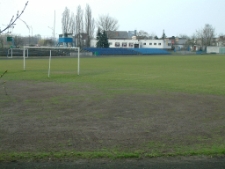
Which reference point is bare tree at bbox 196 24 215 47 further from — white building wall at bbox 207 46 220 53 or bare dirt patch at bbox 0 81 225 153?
bare dirt patch at bbox 0 81 225 153

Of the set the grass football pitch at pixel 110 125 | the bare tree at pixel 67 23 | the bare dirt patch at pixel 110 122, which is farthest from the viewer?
the bare tree at pixel 67 23

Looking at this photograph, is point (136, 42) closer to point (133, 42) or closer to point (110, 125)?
point (133, 42)

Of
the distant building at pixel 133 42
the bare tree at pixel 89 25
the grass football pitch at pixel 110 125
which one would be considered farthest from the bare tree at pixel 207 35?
the grass football pitch at pixel 110 125

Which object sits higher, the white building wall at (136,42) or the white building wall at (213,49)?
the white building wall at (136,42)

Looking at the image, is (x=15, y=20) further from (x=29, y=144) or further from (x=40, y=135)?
(x=40, y=135)

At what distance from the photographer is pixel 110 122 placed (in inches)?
409

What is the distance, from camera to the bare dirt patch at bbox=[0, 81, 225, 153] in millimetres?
7898

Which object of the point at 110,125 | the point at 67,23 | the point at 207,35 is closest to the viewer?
the point at 110,125

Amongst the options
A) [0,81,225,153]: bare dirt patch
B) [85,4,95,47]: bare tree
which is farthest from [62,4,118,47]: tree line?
[0,81,225,153]: bare dirt patch

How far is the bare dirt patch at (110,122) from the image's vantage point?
7898 mm

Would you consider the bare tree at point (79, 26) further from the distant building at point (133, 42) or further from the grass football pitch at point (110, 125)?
the grass football pitch at point (110, 125)

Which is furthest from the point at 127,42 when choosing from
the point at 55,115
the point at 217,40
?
the point at 55,115

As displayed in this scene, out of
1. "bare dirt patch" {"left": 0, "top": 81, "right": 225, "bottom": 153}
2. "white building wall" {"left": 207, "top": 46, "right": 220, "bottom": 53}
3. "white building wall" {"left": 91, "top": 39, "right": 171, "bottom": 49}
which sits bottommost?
"bare dirt patch" {"left": 0, "top": 81, "right": 225, "bottom": 153}

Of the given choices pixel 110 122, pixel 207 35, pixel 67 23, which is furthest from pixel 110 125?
pixel 207 35
